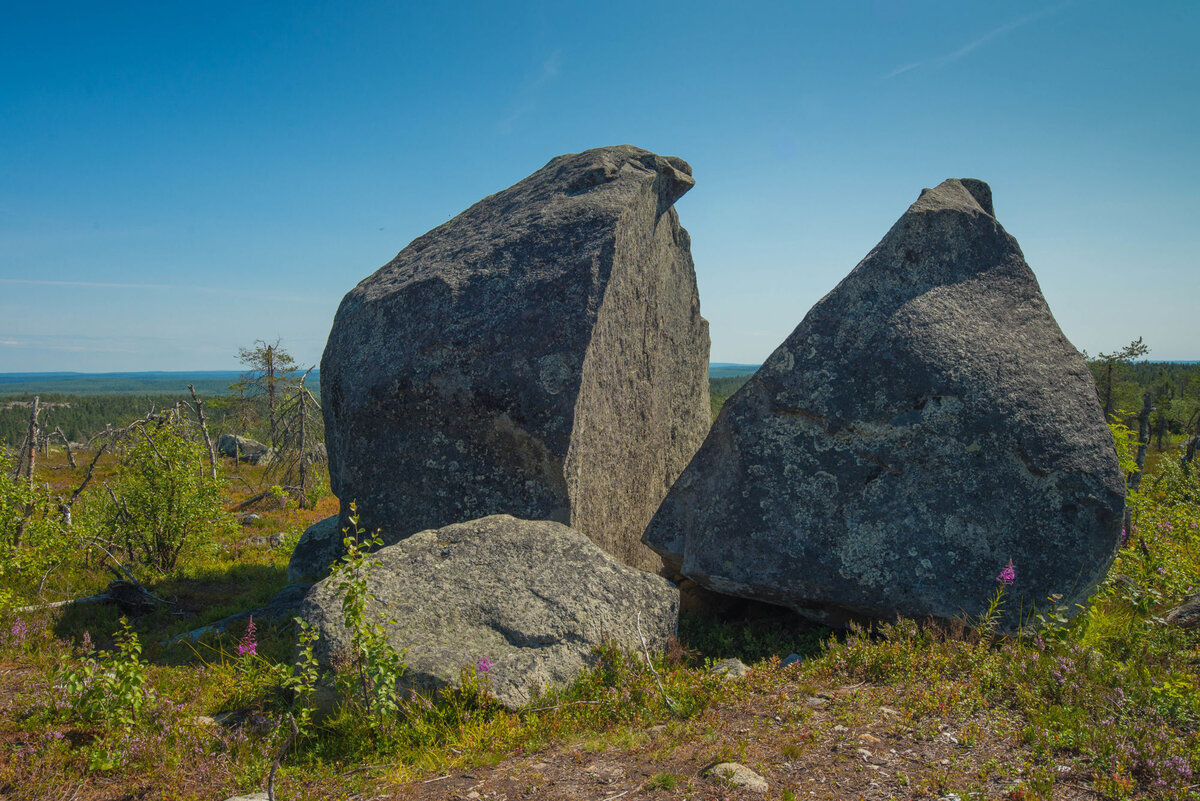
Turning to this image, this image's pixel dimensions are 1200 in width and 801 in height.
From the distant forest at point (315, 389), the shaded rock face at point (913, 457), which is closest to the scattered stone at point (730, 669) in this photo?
the shaded rock face at point (913, 457)

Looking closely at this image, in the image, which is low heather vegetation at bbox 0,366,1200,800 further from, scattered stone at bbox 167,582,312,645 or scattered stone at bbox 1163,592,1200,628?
scattered stone at bbox 167,582,312,645

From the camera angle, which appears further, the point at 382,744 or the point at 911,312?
the point at 911,312

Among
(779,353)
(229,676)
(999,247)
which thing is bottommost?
(229,676)

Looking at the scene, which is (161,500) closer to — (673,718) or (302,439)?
(302,439)

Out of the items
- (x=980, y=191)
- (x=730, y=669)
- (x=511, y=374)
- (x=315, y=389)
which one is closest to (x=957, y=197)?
(x=980, y=191)

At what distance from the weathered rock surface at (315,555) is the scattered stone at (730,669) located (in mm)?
6738

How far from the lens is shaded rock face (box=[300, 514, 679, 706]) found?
19.0 feet

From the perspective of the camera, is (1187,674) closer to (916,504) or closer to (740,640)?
(916,504)

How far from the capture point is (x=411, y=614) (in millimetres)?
6180

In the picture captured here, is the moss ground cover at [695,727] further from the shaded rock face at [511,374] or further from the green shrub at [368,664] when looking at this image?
the shaded rock face at [511,374]

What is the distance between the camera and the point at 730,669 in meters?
6.39

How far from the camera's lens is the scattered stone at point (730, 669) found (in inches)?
243

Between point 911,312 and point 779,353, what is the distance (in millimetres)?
1583

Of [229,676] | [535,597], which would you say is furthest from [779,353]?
[229,676]
